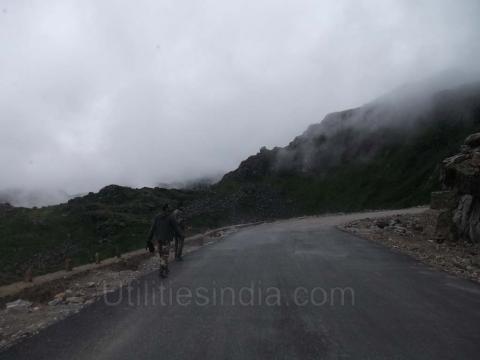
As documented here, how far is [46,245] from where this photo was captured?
92.2 meters

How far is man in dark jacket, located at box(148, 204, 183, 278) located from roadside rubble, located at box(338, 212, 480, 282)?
7.68m

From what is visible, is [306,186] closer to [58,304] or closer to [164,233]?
[164,233]

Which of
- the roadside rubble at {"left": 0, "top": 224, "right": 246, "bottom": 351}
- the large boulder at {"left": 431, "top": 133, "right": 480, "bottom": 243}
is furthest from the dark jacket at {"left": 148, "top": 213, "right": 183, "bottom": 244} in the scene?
the large boulder at {"left": 431, "top": 133, "right": 480, "bottom": 243}

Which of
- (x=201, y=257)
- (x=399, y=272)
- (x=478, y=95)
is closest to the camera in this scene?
(x=399, y=272)

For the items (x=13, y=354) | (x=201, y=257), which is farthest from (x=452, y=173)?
(x=13, y=354)

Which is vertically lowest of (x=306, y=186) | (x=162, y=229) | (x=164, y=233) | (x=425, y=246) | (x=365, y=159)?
Result: (x=425, y=246)

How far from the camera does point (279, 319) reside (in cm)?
720

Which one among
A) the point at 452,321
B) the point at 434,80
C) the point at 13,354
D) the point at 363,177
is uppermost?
the point at 434,80

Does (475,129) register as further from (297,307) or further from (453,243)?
(297,307)

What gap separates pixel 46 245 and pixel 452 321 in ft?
315

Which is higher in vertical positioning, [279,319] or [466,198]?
[466,198]

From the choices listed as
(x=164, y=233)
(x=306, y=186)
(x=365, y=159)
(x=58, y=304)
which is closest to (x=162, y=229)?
(x=164, y=233)

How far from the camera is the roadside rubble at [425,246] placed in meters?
12.9

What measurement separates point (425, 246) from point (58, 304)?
13.6m
